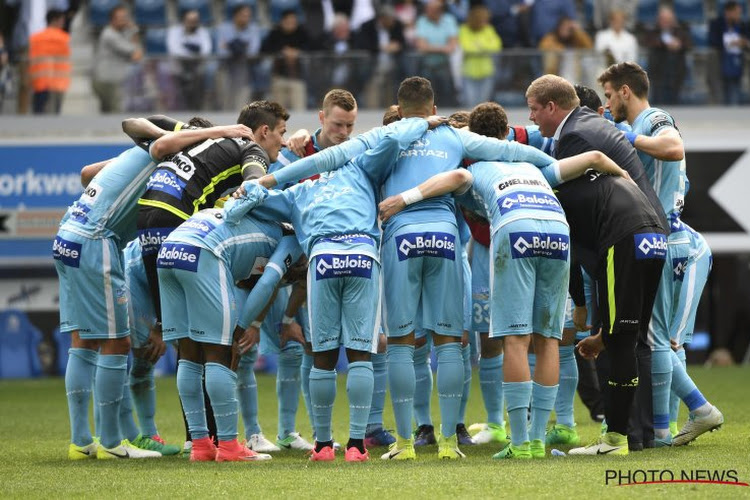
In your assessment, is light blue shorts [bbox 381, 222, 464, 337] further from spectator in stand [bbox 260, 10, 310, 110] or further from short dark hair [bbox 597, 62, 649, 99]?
spectator in stand [bbox 260, 10, 310, 110]

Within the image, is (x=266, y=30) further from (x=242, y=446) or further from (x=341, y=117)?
(x=242, y=446)

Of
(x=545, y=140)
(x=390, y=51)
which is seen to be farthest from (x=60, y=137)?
(x=545, y=140)

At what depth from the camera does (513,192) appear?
762 centimetres

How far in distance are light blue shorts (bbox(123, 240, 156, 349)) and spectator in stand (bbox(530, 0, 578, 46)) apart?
1080 cm

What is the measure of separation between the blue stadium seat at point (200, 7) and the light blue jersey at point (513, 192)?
42.4ft

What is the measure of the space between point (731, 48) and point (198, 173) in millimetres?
11502

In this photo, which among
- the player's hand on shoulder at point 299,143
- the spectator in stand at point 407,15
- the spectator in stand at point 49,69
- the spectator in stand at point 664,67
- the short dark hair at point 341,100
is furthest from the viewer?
the spectator in stand at point 407,15

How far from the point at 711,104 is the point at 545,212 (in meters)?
11.0

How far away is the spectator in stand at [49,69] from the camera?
57.8 ft

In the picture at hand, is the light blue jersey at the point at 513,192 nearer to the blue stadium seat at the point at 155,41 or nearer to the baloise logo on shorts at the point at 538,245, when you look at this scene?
the baloise logo on shorts at the point at 538,245

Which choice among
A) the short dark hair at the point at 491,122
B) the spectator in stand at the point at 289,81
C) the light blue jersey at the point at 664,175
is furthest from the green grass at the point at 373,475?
the spectator in stand at the point at 289,81

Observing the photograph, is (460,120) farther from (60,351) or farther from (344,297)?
(60,351)

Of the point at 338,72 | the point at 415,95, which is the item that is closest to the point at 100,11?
the point at 338,72

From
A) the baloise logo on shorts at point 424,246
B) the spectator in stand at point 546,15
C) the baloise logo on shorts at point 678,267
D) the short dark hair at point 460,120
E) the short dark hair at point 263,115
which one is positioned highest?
the spectator in stand at point 546,15
